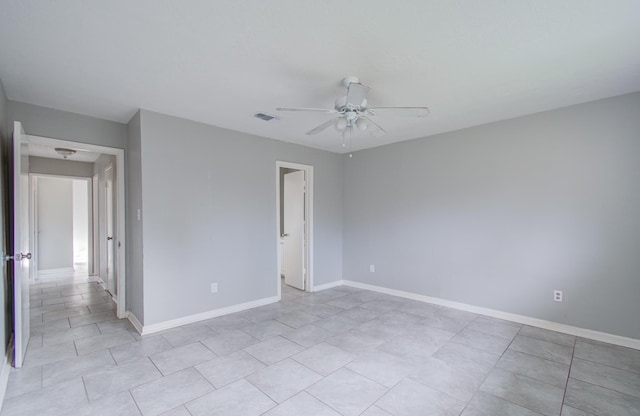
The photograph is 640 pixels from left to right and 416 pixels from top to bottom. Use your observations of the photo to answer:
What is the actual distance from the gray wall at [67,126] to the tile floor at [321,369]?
7.33ft

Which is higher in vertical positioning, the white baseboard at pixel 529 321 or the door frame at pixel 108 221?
the door frame at pixel 108 221

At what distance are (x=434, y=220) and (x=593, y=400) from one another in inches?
103

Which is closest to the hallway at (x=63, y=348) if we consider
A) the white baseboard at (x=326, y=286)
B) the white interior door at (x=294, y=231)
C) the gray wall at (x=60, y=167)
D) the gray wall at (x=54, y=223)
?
the gray wall at (x=54, y=223)

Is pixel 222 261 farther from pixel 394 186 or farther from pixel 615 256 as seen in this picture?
pixel 615 256

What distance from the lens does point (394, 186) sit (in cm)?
495

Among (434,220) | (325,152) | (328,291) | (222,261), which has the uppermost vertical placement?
(325,152)

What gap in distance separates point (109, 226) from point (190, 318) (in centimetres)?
234

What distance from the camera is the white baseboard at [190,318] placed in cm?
338

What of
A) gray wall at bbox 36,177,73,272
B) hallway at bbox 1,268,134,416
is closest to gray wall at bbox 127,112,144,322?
hallway at bbox 1,268,134,416

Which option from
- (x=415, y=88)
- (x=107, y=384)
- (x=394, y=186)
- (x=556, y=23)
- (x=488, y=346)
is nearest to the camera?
(x=556, y=23)

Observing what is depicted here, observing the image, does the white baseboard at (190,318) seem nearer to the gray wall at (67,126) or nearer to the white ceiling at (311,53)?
the gray wall at (67,126)

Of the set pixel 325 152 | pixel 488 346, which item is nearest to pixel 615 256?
pixel 488 346

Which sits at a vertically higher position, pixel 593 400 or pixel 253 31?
pixel 253 31

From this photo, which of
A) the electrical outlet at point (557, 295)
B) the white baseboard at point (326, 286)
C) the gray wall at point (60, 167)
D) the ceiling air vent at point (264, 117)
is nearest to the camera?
the electrical outlet at point (557, 295)
